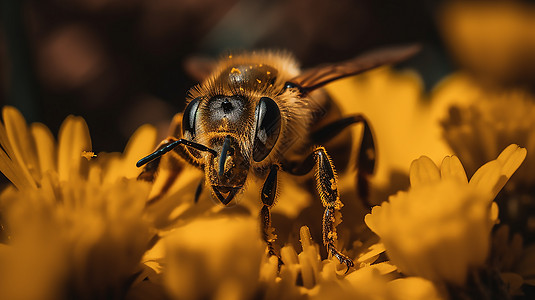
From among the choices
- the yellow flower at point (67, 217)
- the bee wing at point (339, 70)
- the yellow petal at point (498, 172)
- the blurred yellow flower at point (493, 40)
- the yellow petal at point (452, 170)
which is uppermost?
the blurred yellow flower at point (493, 40)

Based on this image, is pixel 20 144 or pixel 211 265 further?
pixel 20 144

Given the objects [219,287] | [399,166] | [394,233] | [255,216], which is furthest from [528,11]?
[219,287]

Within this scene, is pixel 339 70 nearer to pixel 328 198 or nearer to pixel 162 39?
pixel 328 198

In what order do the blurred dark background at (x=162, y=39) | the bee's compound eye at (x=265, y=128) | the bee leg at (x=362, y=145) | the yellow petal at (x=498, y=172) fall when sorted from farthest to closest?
the blurred dark background at (x=162, y=39) < the bee leg at (x=362, y=145) < the bee's compound eye at (x=265, y=128) < the yellow petal at (x=498, y=172)

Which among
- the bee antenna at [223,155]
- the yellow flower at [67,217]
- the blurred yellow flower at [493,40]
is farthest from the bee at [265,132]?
the blurred yellow flower at [493,40]

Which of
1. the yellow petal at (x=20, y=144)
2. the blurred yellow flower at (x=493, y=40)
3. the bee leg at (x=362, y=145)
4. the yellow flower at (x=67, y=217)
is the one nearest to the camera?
the yellow flower at (x=67, y=217)

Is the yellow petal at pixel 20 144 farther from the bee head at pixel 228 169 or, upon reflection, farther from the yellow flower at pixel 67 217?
the bee head at pixel 228 169

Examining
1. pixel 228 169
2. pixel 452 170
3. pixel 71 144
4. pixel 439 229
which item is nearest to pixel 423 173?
pixel 452 170
